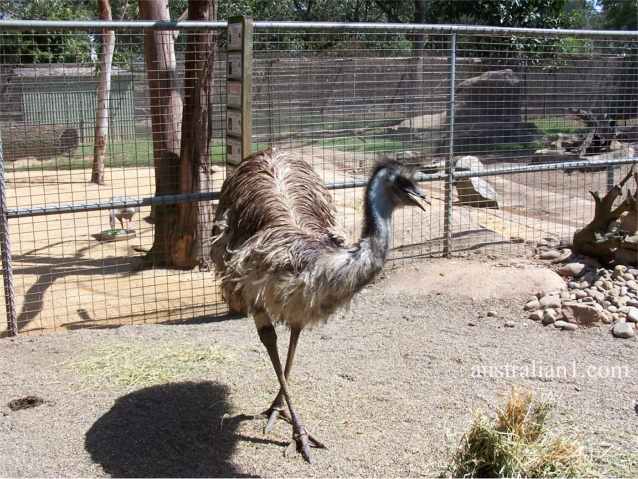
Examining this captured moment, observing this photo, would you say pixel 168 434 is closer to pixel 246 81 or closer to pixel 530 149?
pixel 246 81

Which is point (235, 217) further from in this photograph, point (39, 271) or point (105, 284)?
point (39, 271)

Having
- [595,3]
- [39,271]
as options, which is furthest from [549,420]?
[595,3]

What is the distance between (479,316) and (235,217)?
8.15ft

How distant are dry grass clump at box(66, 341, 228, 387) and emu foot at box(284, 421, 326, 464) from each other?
1072 mm

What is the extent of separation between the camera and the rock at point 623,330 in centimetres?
532

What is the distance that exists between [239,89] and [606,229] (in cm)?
356

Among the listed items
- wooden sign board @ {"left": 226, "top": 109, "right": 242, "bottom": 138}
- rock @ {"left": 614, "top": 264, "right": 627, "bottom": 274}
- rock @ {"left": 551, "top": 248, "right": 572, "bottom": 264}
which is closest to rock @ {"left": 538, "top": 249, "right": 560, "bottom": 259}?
rock @ {"left": 551, "top": 248, "right": 572, "bottom": 264}

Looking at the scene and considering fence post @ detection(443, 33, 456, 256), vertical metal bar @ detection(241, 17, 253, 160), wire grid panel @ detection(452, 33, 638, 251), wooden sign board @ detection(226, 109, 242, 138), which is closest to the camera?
vertical metal bar @ detection(241, 17, 253, 160)

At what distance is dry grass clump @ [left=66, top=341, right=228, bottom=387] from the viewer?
4516mm

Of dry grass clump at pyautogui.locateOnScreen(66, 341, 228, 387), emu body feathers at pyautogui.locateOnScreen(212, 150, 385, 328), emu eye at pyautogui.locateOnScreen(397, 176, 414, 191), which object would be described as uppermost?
emu eye at pyautogui.locateOnScreen(397, 176, 414, 191)

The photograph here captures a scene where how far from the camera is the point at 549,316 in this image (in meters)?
5.57

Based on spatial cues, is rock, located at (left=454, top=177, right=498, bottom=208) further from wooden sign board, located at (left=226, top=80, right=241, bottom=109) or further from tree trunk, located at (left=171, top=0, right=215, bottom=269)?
wooden sign board, located at (left=226, top=80, right=241, bottom=109)

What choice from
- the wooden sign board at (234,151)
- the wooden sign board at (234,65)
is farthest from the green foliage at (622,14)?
the wooden sign board at (234,151)

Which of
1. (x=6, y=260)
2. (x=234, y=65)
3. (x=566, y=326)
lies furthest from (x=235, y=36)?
(x=566, y=326)
